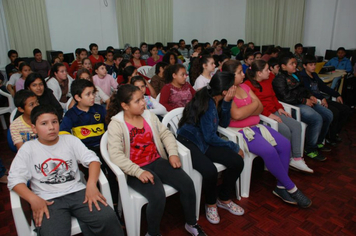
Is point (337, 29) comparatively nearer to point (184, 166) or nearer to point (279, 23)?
point (279, 23)

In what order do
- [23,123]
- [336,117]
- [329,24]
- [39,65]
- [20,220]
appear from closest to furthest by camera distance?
1. [20,220]
2. [23,123]
3. [336,117]
4. [39,65]
5. [329,24]

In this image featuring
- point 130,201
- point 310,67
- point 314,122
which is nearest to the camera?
point 130,201

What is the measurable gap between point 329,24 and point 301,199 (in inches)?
253

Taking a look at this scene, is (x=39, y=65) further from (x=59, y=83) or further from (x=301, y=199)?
(x=301, y=199)

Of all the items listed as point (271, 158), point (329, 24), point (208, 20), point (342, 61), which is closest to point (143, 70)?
point (271, 158)

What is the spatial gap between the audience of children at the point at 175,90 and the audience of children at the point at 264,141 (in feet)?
1.71

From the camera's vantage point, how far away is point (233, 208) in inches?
82.4

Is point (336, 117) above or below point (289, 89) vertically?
below

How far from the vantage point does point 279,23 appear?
7977 mm

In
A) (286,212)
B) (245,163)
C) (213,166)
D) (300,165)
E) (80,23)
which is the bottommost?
(286,212)

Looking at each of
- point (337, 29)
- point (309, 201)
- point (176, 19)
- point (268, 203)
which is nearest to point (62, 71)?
point (268, 203)

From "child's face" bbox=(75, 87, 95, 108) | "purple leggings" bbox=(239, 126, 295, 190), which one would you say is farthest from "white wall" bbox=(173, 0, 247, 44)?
"purple leggings" bbox=(239, 126, 295, 190)

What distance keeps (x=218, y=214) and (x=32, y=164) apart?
137 cm

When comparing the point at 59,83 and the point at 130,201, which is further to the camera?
the point at 59,83
